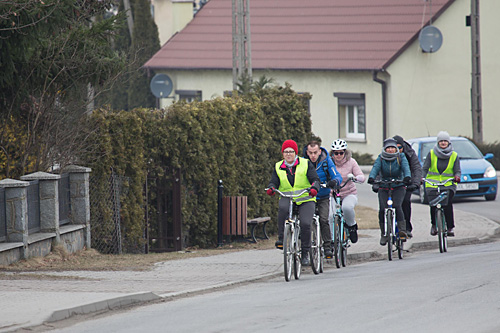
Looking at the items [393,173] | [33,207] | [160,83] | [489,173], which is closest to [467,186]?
[489,173]

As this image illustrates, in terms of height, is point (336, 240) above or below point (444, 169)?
below

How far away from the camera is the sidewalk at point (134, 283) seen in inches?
375

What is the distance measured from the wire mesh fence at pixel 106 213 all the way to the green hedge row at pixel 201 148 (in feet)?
0.44

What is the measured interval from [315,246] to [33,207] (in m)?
4.24

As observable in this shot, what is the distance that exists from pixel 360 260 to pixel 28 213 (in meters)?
5.09

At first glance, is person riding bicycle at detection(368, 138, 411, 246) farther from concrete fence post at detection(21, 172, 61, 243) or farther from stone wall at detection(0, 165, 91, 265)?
concrete fence post at detection(21, 172, 61, 243)

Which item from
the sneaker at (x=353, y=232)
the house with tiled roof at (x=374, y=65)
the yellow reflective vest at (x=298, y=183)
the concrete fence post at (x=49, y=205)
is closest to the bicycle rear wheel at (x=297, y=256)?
the yellow reflective vest at (x=298, y=183)

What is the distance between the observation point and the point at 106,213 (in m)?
15.6

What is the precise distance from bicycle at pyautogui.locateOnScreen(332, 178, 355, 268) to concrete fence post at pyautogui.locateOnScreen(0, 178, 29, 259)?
4.32 metres

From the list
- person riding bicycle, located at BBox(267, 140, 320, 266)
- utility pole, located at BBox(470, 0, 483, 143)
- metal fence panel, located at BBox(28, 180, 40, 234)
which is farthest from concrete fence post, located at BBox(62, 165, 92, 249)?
utility pole, located at BBox(470, 0, 483, 143)

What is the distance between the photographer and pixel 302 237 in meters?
12.5

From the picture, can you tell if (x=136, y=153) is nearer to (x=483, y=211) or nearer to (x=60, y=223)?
(x=60, y=223)

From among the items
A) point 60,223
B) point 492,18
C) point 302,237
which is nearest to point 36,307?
point 302,237

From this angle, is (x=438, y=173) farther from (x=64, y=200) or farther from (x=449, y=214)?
(x=64, y=200)
